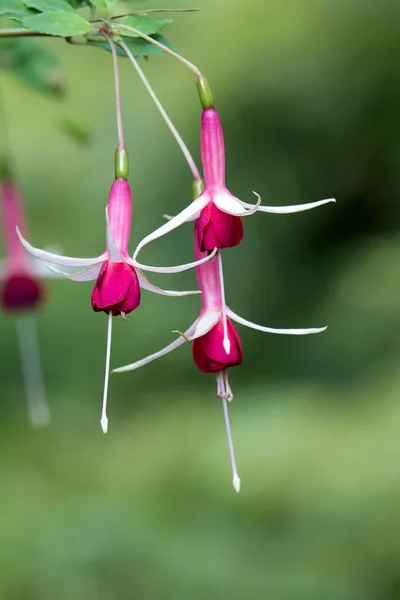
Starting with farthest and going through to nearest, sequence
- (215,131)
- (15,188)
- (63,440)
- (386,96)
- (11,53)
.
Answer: (386,96) → (63,440) → (15,188) → (11,53) → (215,131)

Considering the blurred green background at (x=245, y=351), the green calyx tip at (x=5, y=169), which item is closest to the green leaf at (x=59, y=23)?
the green calyx tip at (x=5, y=169)

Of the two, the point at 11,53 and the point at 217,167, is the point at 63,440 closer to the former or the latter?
the point at 11,53

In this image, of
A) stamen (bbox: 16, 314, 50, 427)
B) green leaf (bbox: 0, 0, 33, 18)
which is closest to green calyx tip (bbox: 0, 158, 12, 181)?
green leaf (bbox: 0, 0, 33, 18)

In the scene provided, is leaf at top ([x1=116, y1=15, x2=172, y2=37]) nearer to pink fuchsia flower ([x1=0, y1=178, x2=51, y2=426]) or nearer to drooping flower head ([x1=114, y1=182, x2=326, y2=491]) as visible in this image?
drooping flower head ([x1=114, y1=182, x2=326, y2=491])

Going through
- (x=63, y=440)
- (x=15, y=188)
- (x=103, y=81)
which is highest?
(x=15, y=188)

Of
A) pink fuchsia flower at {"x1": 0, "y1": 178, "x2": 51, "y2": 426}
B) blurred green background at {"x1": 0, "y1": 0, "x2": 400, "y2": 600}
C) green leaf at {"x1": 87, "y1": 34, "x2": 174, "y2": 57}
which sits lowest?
blurred green background at {"x1": 0, "y1": 0, "x2": 400, "y2": 600}

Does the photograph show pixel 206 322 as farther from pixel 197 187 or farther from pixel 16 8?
pixel 16 8

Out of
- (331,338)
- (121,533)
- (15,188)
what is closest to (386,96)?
(331,338)

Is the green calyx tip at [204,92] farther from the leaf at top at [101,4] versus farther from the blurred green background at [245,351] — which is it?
the blurred green background at [245,351]
